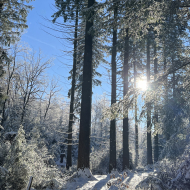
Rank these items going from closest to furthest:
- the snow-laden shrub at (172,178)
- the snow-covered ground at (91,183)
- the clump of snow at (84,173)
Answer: the snow-laden shrub at (172,178) → the snow-covered ground at (91,183) → the clump of snow at (84,173)

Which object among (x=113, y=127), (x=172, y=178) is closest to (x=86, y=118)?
(x=113, y=127)

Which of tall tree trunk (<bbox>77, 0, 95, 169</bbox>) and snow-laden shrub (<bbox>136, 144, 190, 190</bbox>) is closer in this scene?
snow-laden shrub (<bbox>136, 144, 190, 190</bbox>)

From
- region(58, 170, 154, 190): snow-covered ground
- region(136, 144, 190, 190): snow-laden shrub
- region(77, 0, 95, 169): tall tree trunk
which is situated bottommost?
region(58, 170, 154, 190): snow-covered ground

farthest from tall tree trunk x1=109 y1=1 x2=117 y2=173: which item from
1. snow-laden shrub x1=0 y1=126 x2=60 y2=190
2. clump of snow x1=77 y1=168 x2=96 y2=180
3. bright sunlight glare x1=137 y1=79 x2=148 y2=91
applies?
snow-laden shrub x1=0 y1=126 x2=60 y2=190

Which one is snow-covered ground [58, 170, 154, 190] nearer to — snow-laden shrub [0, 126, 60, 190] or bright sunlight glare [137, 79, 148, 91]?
snow-laden shrub [0, 126, 60, 190]

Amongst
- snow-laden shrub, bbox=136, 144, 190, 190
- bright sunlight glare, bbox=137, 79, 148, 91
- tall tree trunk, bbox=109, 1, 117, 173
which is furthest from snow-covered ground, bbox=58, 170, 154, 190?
tall tree trunk, bbox=109, 1, 117, 173

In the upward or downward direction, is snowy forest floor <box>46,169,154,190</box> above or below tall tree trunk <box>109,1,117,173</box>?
below

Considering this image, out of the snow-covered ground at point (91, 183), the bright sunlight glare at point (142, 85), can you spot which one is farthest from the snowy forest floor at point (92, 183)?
the bright sunlight glare at point (142, 85)

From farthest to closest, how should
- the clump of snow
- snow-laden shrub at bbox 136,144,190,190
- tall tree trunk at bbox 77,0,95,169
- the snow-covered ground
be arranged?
1. tall tree trunk at bbox 77,0,95,169
2. the clump of snow
3. the snow-covered ground
4. snow-laden shrub at bbox 136,144,190,190

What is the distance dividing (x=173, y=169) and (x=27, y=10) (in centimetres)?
1129

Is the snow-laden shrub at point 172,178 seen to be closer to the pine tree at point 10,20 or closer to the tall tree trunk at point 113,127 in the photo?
the tall tree trunk at point 113,127

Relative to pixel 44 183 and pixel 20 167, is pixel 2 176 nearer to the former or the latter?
pixel 20 167

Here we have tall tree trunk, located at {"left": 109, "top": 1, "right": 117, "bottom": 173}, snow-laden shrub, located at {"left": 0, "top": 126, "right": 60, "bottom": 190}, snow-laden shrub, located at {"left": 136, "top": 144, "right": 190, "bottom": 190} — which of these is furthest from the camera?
tall tree trunk, located at {"left": 109, "top": 1, "right": 117, "bottom": 173}

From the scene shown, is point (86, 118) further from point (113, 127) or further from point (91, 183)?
point (113, 127)
